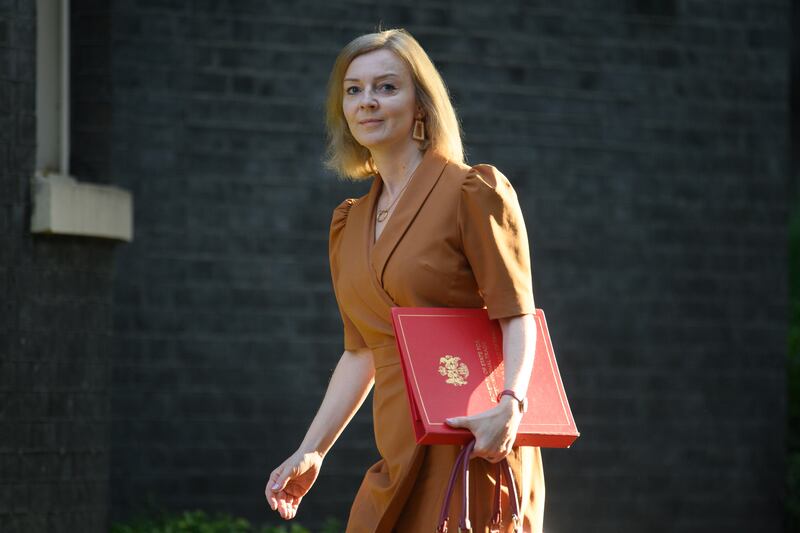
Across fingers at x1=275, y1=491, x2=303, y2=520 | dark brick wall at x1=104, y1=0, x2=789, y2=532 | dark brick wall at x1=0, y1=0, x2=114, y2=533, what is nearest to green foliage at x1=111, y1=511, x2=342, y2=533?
dark brick wall at x1=104, y1=0, x2=789, y2=532

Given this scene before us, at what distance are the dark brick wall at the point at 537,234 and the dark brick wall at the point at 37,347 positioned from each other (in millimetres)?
1824

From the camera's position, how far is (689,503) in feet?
32.5

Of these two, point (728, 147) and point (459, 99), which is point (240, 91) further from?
point (728, 147)

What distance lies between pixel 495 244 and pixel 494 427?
47 centimetres

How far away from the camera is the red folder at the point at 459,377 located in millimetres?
3645

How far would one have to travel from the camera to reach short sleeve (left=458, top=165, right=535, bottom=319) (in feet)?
12.4

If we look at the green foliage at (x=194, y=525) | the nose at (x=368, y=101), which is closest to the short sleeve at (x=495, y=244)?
the nose at (x=368, y=101)

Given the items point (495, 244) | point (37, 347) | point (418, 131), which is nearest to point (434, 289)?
point (495, 244)

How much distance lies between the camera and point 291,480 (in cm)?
430

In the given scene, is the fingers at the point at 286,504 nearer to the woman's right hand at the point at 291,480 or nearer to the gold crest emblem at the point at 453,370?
the woman's right hand at the point at 291,480

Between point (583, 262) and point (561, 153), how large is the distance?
707 millimetres

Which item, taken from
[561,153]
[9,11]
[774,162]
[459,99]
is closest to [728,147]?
[774,162]

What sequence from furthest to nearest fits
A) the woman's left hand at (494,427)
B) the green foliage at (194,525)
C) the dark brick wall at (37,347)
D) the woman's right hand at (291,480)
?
the green foliage at (194,525), the dark brick wall at (37,347), the woman's right hand at (291,480), the woman's left hand at (494,427)

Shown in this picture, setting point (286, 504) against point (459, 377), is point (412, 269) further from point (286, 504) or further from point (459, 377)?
point (286, 504)
